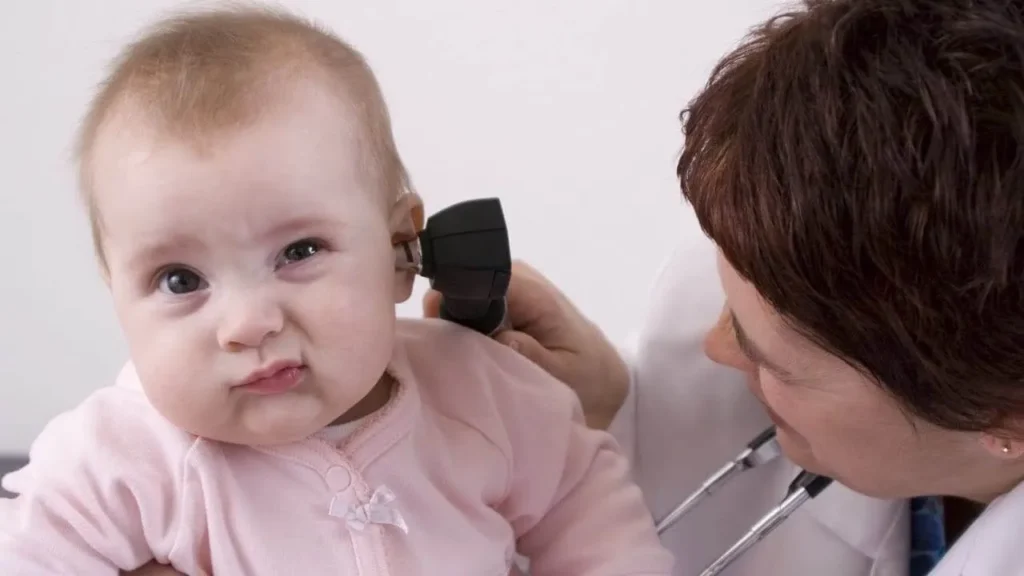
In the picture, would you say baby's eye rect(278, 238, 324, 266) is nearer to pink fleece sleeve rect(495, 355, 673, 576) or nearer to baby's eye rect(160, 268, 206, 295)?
baby's eye rect(160, 268, 206, 295)

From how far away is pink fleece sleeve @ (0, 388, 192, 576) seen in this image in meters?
0.71

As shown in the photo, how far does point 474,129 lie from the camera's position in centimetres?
157

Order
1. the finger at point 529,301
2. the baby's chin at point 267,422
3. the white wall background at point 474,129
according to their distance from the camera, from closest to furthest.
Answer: the baby's chin at point 267,422 → the finger at point 529,301 → the white wall background at point 474,129

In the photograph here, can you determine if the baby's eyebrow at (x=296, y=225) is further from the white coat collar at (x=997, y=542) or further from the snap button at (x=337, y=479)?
the white coat collar at (x=997, y=542)

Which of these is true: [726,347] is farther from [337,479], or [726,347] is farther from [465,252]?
[337,479]

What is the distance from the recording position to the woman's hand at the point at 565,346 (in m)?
1.04

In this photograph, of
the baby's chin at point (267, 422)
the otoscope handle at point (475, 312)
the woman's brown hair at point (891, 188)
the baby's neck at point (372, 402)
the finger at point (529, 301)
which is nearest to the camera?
the woman's brown hair at point (891, 188)

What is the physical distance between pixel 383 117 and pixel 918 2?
1.28ft

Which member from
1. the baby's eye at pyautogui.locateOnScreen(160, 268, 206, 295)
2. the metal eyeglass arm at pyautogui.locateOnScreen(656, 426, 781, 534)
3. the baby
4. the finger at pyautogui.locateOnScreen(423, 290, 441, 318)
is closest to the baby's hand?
the baby

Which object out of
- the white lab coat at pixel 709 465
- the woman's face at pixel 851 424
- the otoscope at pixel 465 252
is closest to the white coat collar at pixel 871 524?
the white lab coat at pixel 709 465

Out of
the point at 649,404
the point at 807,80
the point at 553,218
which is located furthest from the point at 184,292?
the point at 553,218

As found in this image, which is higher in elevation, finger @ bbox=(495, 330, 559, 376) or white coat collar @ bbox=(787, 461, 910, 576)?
finger @ bbox=(495, 330, 559, 376)

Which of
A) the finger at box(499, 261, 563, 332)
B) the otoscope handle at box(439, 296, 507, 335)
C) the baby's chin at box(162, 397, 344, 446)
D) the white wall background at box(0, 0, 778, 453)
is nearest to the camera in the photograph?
the baby's chin at box(162, 397, 344, 446)

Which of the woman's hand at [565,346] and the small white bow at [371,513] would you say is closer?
the small white bow at [371,513]
